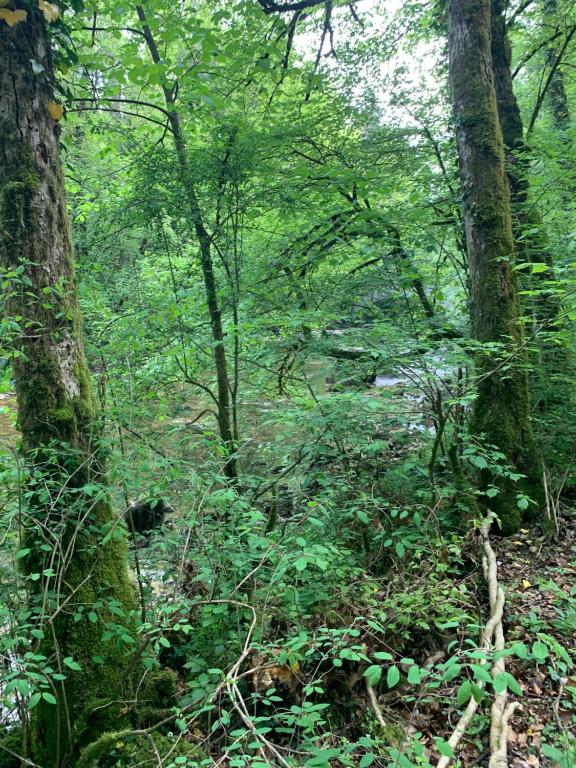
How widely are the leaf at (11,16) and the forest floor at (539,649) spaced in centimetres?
376

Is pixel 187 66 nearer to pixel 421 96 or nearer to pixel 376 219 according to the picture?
pixel 376 219

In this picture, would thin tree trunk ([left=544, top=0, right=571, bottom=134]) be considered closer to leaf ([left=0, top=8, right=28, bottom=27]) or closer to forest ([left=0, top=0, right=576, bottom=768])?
forest ([left=0, top=0, right=576, bottom=768])

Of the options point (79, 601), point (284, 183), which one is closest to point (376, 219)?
point (284, 183)

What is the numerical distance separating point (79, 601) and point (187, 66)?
14.5ft

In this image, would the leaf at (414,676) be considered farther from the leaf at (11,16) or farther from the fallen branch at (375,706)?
the leaf at (11,16)

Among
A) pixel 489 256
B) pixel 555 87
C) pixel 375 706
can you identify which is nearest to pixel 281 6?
pixel 489 256

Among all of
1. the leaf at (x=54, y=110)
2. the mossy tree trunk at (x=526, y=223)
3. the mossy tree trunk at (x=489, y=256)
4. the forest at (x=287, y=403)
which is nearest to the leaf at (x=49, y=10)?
the forest at (x=287, y=403)

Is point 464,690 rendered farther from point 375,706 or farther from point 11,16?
point 11,16

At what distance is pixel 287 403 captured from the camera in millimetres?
4973

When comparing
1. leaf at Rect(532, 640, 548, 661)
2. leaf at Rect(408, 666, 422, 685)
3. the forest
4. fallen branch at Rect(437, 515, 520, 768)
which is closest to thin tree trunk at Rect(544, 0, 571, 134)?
the forest

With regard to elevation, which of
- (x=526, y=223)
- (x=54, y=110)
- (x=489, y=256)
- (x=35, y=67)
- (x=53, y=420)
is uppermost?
(x=35, y=67)

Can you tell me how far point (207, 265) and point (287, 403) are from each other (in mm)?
1707

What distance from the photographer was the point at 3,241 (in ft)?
8.19

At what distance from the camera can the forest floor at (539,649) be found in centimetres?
210
